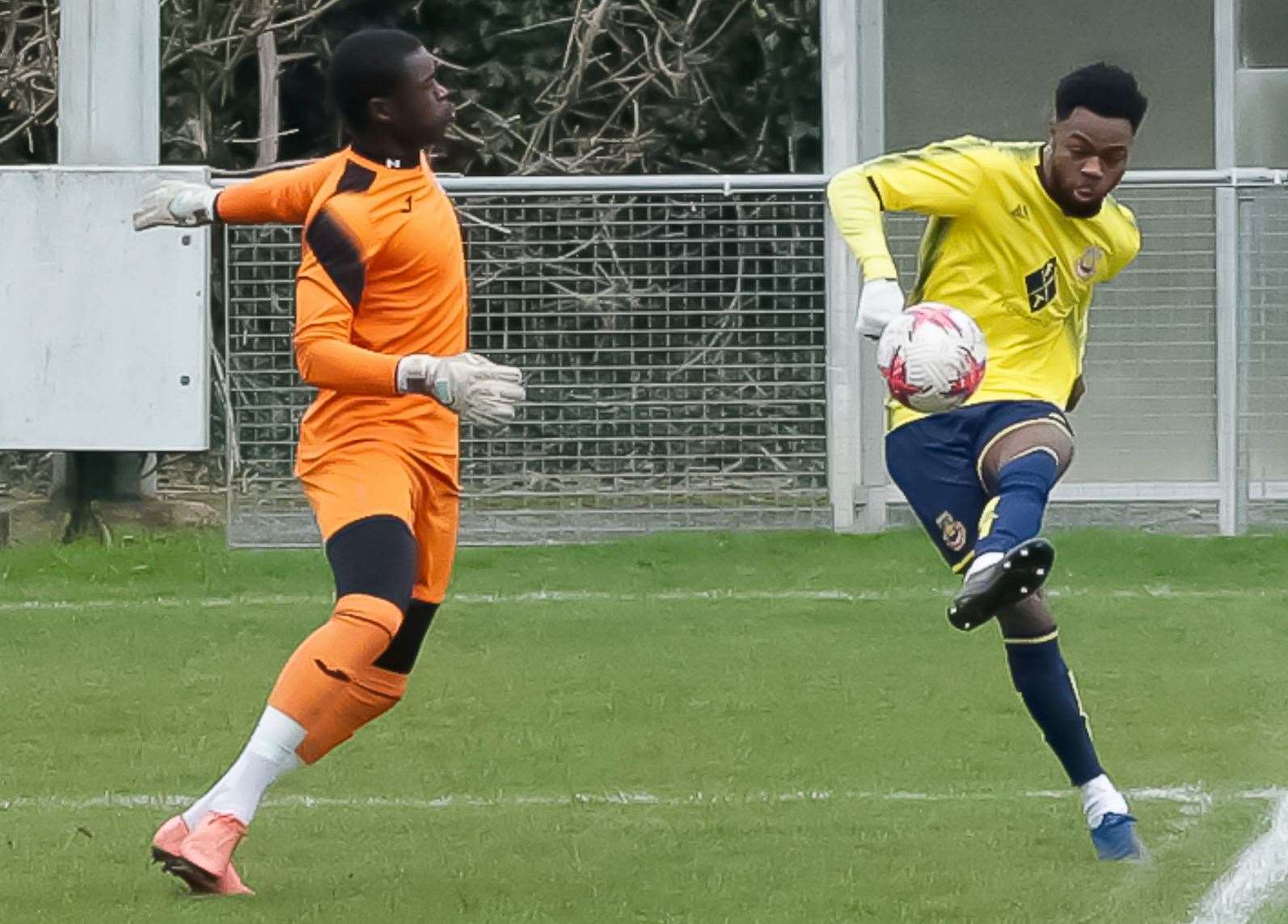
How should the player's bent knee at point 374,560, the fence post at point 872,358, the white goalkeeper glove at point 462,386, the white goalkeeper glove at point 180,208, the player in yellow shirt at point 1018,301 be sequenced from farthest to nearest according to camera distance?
1. the fence post at point 872,358
2. the white goalkeeper glove at point 180,208
3. the player in yellow shirt at point 1018,301
4. the player's bent knee at point 374,560
5. the white goalkeeper glove at point 462,386

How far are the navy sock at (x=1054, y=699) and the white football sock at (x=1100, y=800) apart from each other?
0.08ft

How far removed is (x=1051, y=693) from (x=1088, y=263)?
1083 millimetres

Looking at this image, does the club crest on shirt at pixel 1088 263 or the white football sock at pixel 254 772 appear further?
the club crest on shirt at pixel 1088 263

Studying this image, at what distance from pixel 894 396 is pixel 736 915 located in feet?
4.62

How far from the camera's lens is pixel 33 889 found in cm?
576

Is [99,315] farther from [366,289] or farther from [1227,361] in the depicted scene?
[366,289]

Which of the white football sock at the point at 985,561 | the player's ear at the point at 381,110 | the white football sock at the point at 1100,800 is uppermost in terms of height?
the player's ear at the point at 381,110

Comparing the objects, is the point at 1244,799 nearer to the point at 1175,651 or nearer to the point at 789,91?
the point at 1175,651

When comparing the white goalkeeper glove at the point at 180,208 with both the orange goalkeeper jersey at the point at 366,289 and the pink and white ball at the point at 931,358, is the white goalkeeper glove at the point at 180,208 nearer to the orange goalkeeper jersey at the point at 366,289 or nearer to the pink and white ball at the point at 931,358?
the orange goalkeeper jersey at the point at 366,289

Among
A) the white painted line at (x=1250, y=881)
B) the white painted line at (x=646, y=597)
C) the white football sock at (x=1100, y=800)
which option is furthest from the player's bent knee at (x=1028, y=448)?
the white painted line at (x=646, y=597)

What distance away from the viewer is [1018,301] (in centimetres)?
647

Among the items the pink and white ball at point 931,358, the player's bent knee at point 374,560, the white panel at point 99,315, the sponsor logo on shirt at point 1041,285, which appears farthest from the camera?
the white panel at point 99,315

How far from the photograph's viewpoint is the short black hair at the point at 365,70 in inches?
234

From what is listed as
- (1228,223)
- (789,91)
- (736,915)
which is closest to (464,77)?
(789,91)
